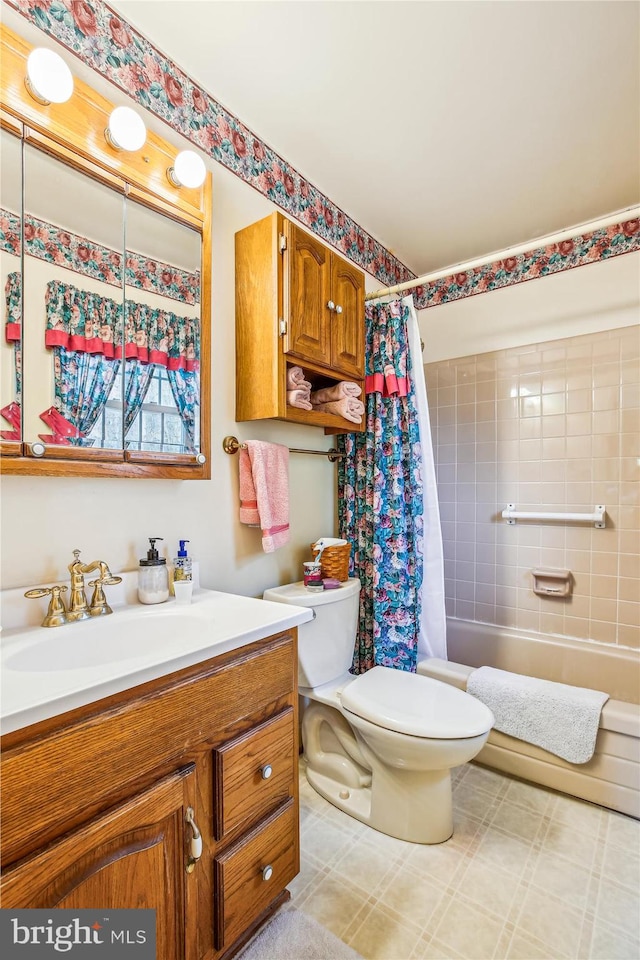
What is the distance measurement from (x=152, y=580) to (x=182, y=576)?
0.09 meters

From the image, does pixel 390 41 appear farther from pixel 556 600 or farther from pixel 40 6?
pixel 556 600

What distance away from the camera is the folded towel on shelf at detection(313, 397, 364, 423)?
1.91 metres

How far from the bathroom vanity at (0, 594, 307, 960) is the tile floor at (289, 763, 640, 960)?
0.24 m

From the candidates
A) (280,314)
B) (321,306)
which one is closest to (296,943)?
(280,314)

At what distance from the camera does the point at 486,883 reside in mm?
1347

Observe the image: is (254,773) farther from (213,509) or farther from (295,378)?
(295,378)

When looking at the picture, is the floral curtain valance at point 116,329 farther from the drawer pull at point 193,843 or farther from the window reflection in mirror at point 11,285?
the drawer pull at point 193,843

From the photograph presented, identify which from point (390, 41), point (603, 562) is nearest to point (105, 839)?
point (390, 41)

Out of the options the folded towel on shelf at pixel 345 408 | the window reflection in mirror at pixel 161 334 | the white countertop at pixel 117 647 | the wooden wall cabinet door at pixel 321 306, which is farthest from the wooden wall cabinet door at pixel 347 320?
the white countertop at pixel 117 647

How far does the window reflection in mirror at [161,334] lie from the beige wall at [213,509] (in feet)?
0.54

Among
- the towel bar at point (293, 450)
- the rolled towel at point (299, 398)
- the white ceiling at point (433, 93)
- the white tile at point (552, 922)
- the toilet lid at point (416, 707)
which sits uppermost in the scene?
the white ceiling at point (433, 93)

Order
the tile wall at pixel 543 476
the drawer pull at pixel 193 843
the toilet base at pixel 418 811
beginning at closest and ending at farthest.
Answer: the drawer pull at pixel 193 843 < the toilet base at pixel 418 811 < the tile wall at pixel 543 476

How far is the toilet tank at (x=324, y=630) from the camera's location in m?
1.67

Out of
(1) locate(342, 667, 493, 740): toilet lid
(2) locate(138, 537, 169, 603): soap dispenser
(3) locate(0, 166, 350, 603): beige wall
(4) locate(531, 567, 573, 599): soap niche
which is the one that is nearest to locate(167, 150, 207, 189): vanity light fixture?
(3) locate(0, 166, 350, 603): beige wall
